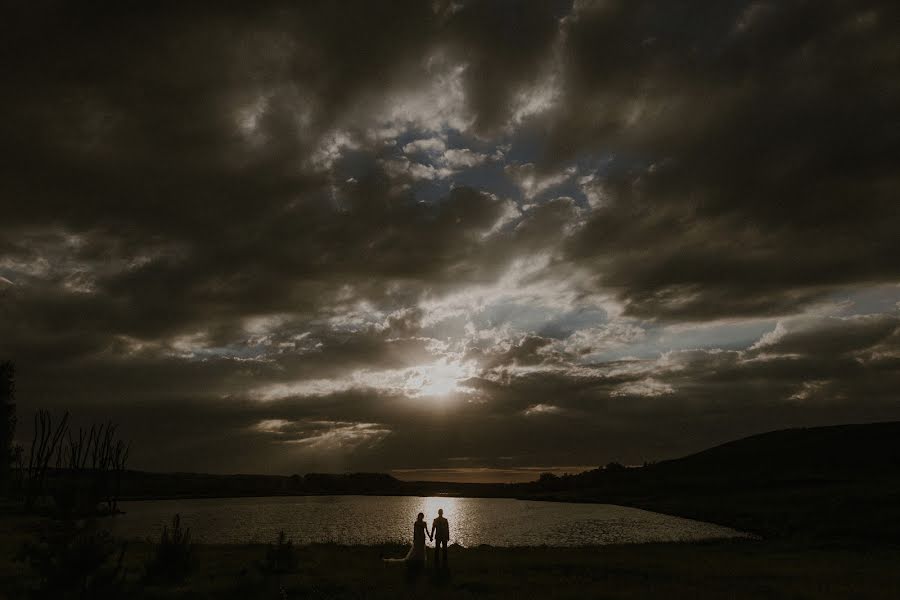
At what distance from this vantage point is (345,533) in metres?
A: 68.8

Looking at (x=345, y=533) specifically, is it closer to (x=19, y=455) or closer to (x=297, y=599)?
(x=297, y=599)

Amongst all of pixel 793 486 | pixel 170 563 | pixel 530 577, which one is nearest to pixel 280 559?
pixel 170 563

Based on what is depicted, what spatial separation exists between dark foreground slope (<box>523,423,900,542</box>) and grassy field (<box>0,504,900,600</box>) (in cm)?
2635

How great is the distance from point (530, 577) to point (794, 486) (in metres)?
118

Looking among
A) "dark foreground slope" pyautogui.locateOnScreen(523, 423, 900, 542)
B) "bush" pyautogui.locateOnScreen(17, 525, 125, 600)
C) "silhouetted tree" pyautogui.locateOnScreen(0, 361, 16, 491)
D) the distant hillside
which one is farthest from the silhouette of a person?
the distant hillside

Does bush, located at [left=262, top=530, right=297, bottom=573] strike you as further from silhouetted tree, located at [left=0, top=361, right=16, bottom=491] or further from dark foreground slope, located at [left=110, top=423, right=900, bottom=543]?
silhouetted tree, located at [left=0, top=361, right=16, bottom=491]

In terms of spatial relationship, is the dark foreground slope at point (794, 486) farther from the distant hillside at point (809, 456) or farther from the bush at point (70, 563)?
the bush at point (70, 563)

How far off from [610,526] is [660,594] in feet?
194

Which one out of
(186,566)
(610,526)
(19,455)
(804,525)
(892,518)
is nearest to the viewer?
(186,566)

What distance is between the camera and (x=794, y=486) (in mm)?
119688

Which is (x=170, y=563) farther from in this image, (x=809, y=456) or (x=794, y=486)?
(x=809, y=456)

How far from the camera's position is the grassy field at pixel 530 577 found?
22391 millimetres

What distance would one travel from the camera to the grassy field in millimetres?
22391

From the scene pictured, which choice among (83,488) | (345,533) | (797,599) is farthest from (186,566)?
(345,533)
